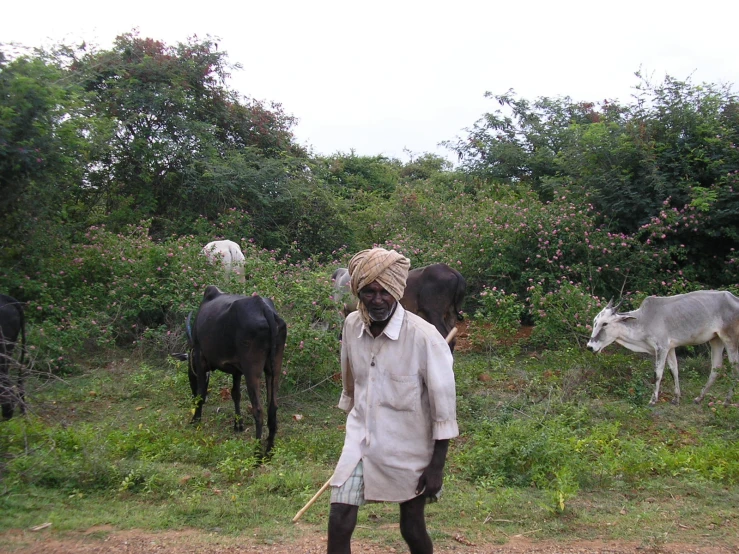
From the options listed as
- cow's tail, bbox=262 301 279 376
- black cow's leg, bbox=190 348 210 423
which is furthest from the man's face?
black cow's leg, bbox=190 348 210 423

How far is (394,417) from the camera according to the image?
329cm

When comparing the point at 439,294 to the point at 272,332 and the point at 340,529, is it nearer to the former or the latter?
the point at 272,332

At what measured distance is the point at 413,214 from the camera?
15.4m

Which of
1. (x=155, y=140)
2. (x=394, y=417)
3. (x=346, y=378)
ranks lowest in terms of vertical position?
(x=394, y=417)

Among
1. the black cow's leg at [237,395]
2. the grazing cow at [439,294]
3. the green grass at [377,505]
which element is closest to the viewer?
the green grass at [377,505]

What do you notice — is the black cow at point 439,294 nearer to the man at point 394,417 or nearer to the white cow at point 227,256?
the white cow at point 227,256

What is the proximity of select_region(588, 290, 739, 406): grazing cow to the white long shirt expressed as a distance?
20.8ft

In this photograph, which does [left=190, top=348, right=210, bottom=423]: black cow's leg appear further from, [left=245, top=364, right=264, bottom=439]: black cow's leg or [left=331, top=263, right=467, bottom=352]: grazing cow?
[left=331, top=263, right=467, bottom=352]: grazing cow

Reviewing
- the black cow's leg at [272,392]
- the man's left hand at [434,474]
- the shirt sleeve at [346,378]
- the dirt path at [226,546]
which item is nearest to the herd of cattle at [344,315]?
the black cow's leg at [272,392]

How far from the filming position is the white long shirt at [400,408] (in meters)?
3.24

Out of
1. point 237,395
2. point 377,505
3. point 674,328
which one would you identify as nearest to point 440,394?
point 377,505

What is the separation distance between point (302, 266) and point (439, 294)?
3770 mm

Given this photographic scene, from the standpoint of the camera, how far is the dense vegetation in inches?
236

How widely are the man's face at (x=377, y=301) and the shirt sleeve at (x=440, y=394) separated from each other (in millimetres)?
260
